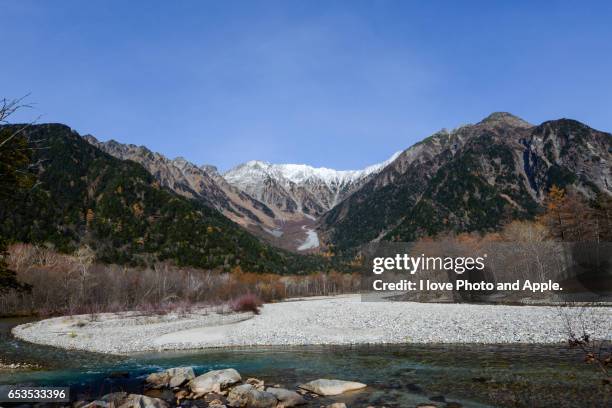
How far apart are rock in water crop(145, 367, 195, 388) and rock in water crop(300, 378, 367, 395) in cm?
552

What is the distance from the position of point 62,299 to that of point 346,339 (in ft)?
225

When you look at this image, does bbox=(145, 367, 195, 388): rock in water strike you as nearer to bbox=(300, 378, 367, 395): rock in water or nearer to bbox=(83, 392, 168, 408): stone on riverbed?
bbox=(83, 392, 168, 408): stone on riverbed

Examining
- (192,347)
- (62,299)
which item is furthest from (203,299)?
(192,347)

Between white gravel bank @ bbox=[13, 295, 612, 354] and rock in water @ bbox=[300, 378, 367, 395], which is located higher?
rock in water @ bbox=[300, 378, 367, 395]

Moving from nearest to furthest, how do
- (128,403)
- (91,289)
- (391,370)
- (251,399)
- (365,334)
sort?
(128,403) < (251,399) < (391,370) < (365,334) < (91,289)

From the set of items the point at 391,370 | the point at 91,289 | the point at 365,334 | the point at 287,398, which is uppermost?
the point at 287,398

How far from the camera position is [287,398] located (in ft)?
54.9

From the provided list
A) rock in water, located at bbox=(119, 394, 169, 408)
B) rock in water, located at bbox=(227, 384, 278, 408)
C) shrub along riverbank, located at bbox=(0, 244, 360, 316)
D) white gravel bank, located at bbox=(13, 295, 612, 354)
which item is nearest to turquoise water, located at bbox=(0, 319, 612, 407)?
rock in water, located at bbox=(227, 384, 278, 408)

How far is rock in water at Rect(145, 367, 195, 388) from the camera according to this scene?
65.3 feet

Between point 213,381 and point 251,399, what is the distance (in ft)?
11.0

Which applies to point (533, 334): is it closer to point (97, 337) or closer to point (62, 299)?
point (97, 337)

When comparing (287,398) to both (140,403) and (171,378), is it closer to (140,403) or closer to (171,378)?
(140,403)

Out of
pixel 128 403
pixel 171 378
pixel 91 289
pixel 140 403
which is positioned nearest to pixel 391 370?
pixel 171 378

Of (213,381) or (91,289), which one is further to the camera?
(91,289)
